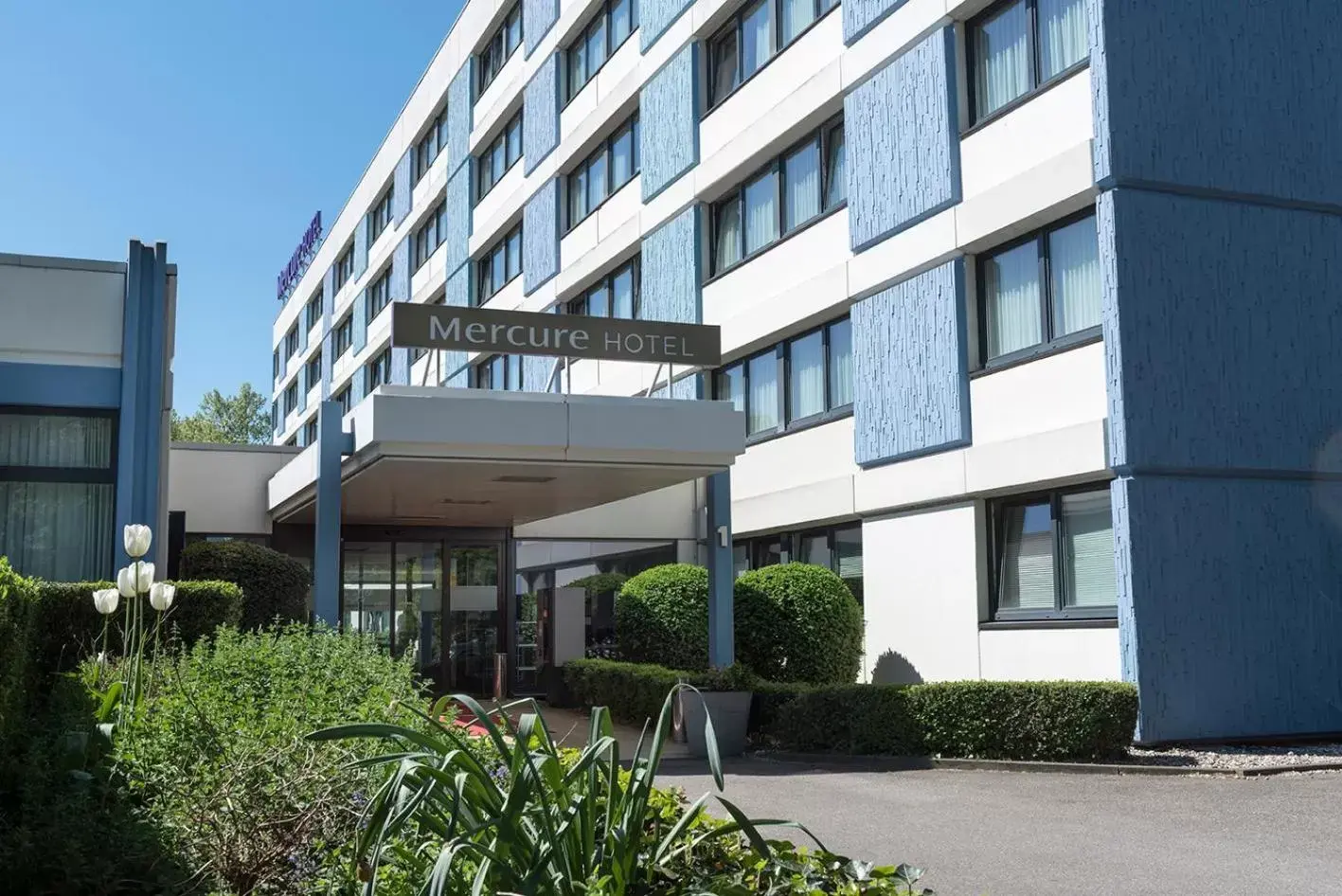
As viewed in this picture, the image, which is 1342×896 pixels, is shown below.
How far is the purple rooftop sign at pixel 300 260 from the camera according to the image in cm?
5638

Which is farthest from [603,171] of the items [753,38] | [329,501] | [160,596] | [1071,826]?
[160,596]

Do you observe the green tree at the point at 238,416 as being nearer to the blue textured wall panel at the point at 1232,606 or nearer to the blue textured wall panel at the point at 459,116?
the blue textured wall panel at the point at 459,116

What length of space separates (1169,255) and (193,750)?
→ 1158 cm

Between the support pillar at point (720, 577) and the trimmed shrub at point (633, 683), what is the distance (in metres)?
0.39

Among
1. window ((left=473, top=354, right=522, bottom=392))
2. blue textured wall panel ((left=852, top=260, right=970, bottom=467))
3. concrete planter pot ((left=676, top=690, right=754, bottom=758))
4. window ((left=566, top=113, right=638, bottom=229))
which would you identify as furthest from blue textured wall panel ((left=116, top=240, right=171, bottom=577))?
window ((left=473, top=354, right=522, bottom=392))

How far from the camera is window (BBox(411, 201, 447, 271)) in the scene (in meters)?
37.9

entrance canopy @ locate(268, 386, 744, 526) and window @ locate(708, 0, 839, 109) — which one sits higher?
window @ locate(708, 0, 839, 109)

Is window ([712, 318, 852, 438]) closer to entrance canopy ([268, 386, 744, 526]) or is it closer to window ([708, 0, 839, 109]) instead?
entrance canopy ([268, 386, 744, 526])

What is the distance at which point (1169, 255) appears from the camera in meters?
14.3

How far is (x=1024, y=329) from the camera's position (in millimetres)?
15820

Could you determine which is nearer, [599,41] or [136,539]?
[136,539]

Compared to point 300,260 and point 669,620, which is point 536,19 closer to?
point 669,620

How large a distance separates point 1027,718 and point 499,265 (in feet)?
75.6

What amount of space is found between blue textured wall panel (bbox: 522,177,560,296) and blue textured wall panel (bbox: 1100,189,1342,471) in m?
16.5
